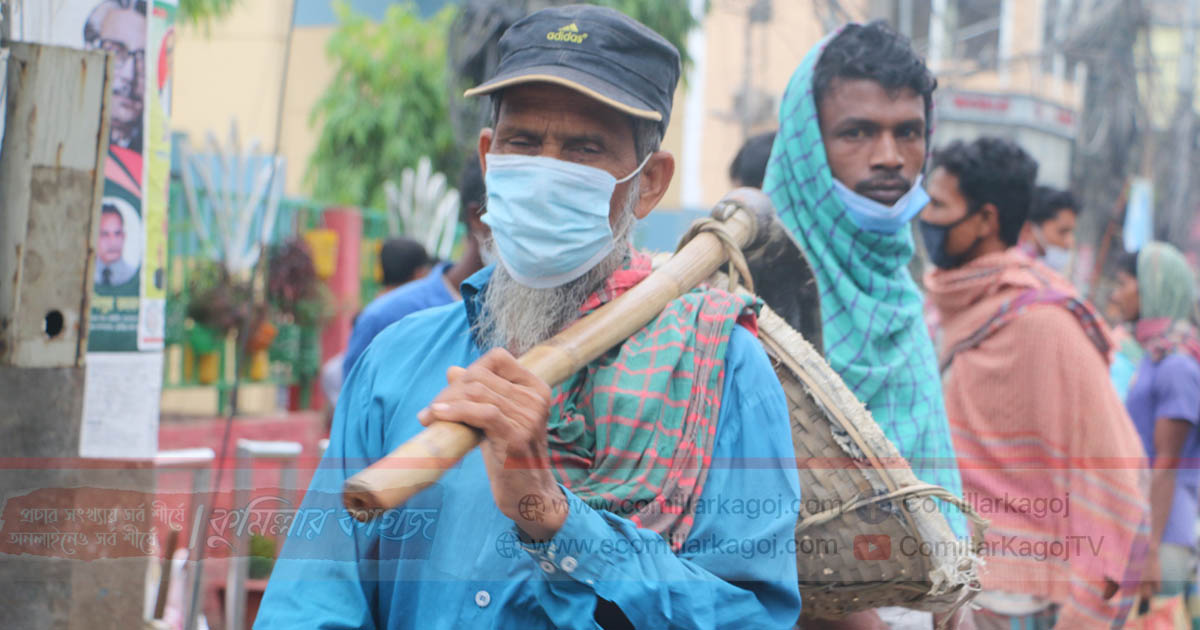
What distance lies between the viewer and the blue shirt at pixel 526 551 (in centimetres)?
164

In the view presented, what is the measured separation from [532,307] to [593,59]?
1.38ft

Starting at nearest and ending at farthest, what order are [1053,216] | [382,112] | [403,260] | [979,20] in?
1. [403,260]
2. [1053,216]
3. [382,112]
4. [979,20]

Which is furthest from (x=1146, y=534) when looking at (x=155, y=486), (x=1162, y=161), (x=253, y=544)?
(x=1162, y=161)

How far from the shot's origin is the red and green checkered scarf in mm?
1709

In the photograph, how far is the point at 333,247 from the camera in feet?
37.5

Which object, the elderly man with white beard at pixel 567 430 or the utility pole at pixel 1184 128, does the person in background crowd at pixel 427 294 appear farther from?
the utility pole at pixel 1184 128

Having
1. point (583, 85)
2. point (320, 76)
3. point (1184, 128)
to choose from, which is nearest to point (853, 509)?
point (583, 85)

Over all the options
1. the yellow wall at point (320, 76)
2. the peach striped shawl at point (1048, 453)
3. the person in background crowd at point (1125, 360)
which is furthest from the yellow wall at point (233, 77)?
the peach striped shawl at point (1048, 453)

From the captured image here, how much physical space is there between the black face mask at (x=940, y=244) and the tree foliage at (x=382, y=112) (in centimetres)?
1614

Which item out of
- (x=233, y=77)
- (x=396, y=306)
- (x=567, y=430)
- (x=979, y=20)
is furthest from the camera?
(x=979, y=20)

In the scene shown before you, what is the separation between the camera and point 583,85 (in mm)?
1821

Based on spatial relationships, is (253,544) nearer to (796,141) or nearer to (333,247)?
(796,141)

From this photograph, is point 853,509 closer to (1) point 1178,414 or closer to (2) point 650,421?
(2) point 650,421

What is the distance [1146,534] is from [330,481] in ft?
9.41
